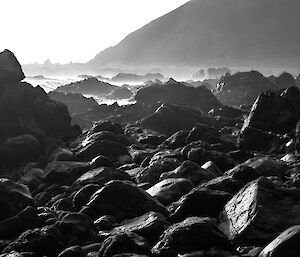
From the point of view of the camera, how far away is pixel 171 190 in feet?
48.3

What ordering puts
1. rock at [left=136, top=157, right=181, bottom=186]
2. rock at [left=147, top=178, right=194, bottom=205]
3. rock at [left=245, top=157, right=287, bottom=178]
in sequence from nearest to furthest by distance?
rock at [left=147, top=178, right=194, bottom=205]
rock at [left=245, top=157, right=287, bottom=178]
rock at [left=136, top=157, right=181, bottom=186]

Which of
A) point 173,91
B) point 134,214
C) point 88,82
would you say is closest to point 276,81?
point 173,91

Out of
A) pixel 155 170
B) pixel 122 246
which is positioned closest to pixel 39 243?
pixel 122 246

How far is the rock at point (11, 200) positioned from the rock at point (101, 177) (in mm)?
2390

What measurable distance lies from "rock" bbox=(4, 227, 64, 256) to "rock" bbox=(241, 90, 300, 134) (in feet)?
51.2

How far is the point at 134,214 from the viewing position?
518 inches

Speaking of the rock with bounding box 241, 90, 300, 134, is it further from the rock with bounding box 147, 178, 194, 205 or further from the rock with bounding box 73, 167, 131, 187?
the rock with bounding box 147, 178, 194, 205

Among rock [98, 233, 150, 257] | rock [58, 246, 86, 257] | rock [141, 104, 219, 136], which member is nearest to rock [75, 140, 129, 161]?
rock [141, 104, 219, 136]

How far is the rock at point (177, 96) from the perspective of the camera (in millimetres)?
44438

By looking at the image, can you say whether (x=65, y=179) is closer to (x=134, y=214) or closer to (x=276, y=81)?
(x=134, y=214)

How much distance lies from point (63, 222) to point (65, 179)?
6.60 meters

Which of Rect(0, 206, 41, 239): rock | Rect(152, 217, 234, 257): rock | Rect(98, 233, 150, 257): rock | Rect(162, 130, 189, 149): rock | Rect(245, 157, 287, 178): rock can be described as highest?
Rect(0, 206, 41, 239): rock

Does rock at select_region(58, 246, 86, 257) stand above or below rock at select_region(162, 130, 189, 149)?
above

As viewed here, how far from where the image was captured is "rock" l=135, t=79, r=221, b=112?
146ft
